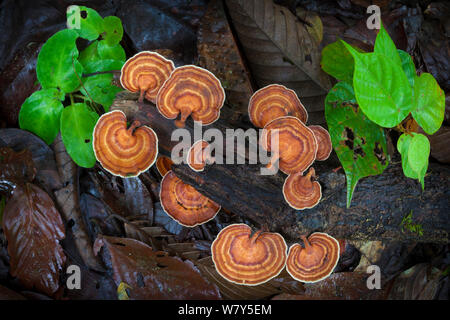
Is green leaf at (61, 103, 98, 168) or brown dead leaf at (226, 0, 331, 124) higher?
brown dead leaf at (226, 0, 331, 124)

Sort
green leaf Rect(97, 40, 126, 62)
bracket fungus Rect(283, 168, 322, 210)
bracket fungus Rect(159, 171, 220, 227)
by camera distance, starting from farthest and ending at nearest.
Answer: green leaf Rect(97, 40, 126, 62) < bracket fungus Rect(159, 171, 220, 227) < bracket fungus Rect(283, 168, 322, 210)

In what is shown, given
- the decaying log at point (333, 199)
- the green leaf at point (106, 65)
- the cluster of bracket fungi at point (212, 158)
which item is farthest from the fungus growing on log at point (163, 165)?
the green leaf at point (106, 65)

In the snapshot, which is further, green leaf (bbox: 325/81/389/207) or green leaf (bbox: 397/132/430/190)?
green leaf (bbox: 325/81/389/207)

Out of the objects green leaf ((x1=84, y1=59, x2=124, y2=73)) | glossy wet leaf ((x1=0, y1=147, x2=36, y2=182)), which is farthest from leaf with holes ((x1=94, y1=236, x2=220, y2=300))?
green leaf ((x1=84, y1=59, x2=124, y2=73))

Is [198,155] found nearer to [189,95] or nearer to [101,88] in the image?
[189,95]

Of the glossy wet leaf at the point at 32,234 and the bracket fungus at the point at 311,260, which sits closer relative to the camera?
the bracket fungus at the point at 311,260

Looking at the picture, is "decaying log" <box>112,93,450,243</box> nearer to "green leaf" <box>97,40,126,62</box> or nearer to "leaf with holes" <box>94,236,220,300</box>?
"green leaf" <box>97,40,126,62</box>

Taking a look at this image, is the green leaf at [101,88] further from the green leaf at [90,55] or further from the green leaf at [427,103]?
the green leaf at [427,103]
